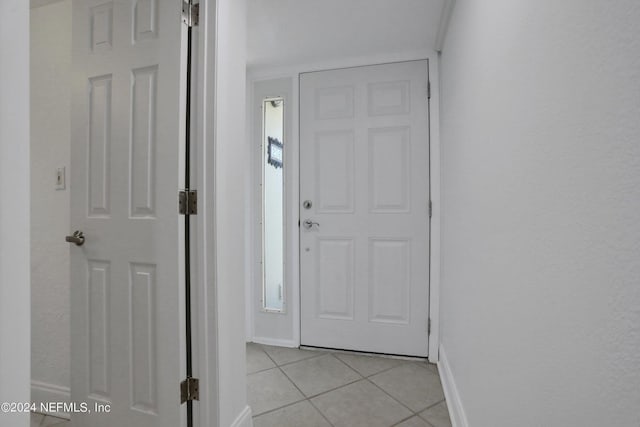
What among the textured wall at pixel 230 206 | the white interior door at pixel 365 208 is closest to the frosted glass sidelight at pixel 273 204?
the white interior door at pixel 365 208

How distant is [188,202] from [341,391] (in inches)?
A: 56.3

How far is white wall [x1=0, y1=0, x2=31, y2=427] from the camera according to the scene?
53 centimetres

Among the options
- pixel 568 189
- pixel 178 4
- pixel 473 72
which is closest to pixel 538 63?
pixel 568 189

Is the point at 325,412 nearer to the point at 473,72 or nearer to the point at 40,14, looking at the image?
the point at 473,72

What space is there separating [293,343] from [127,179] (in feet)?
5.77

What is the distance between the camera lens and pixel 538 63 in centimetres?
65

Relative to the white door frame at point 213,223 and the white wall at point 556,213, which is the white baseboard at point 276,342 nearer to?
the white door frame at point 213,223

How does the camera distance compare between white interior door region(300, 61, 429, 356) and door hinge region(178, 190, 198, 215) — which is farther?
white interior door region(300, 61, 429, 356)

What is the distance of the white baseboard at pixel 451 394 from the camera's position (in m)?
1.35

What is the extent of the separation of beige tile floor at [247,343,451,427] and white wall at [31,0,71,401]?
113cm

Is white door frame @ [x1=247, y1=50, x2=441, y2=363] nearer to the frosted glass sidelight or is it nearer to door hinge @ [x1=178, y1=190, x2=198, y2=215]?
the frosted glass sidelight

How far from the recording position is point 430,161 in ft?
7.23

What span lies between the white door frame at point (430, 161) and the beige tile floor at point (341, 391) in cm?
26

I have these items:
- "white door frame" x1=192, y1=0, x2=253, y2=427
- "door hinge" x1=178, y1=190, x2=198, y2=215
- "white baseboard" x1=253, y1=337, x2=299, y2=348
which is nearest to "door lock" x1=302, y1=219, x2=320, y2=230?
"white baseboard" x1=253, y1=337, x2=299, y2=348
